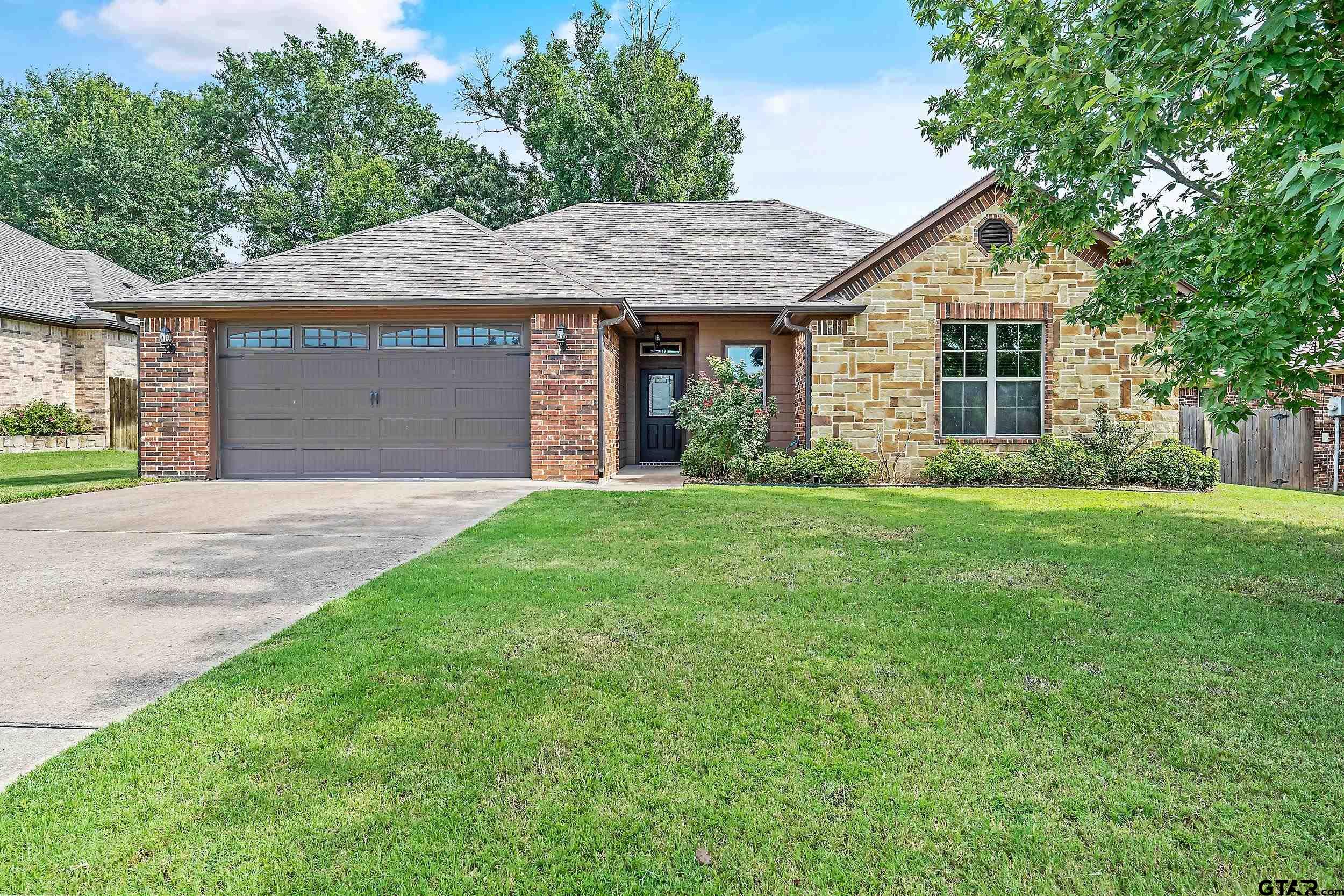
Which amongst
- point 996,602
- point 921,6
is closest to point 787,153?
point 921,6

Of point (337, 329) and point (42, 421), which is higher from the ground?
point (337, 329)

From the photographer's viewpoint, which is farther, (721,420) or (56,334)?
(56,334)

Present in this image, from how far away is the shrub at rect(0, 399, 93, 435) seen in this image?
1573 centimetres

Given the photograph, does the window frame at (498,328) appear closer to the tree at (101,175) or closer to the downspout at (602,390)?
the downspout at (602,390)

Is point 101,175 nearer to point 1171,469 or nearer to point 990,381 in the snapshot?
point 990,381

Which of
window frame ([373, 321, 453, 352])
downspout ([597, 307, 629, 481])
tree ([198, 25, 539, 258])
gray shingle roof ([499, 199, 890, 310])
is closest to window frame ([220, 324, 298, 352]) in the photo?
window frame ([373, 321, 453, 352])

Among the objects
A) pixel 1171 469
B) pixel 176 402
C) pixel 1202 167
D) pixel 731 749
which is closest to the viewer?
pixel 731 749

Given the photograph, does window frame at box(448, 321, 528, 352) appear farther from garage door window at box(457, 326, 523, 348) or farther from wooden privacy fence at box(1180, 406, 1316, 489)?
wooden privacy fence at box(1180, 406, 1316, 489)

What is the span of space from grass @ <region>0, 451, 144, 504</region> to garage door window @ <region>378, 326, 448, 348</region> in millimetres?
4191

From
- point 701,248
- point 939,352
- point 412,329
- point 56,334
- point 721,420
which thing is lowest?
point 721,420

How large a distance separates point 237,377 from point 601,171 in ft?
57.9

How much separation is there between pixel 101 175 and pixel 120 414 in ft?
57.7

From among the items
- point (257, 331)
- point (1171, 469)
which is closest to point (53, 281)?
point (257, 331)

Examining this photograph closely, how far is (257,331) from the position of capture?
1130cm
